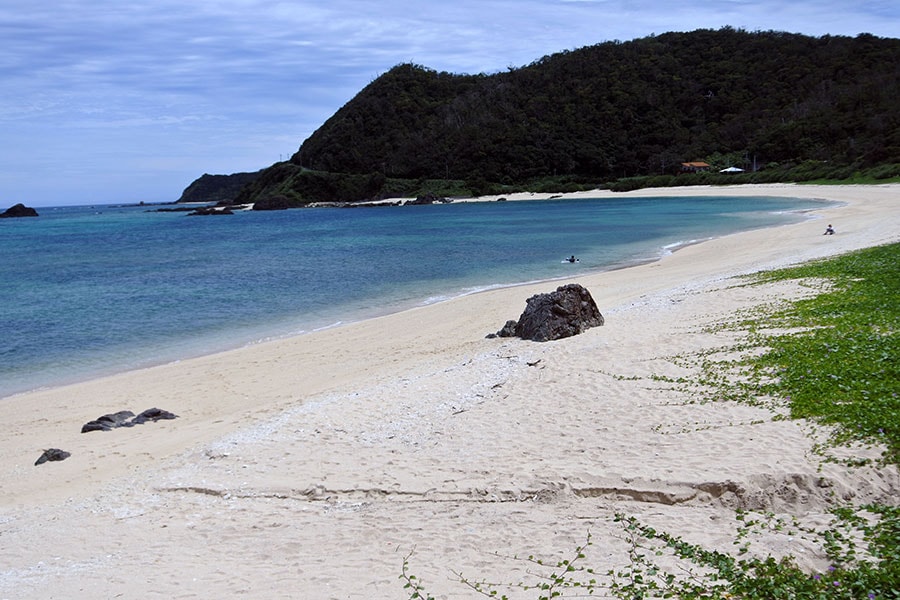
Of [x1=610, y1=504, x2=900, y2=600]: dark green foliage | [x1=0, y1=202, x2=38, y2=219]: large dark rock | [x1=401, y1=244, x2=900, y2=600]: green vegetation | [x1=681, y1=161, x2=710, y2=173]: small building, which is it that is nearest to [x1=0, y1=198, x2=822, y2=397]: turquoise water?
[x1=401, y1=244, x2=900, y2=600]: green vegetation

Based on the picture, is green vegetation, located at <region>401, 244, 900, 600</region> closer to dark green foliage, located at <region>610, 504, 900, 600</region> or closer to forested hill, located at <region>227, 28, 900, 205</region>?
dark green foliage, located at <region>610, 504, 900, 600</region>

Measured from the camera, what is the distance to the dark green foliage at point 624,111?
120669 mm

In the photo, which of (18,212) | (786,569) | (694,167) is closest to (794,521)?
Result: (786,569)

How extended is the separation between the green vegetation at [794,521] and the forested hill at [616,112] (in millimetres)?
104028

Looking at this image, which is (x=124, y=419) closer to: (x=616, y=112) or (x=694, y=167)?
(x=694, y=167)

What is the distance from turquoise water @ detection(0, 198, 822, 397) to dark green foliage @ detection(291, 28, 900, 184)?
69460 millimetres

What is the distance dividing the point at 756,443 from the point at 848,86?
457ft

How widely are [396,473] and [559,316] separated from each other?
7169mm

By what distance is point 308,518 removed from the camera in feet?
23.3

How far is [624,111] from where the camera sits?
148 metres

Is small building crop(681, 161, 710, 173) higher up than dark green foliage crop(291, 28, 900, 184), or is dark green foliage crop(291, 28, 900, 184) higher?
dark green foliage crop(291, 28, 900, 184)

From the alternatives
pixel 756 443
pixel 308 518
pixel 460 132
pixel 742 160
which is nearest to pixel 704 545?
pixel 756 443

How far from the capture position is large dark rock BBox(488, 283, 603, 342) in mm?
14031

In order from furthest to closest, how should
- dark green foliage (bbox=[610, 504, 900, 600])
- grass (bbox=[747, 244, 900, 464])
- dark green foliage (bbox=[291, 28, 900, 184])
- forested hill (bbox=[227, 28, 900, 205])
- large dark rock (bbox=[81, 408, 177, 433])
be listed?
1. forested hill (bbox=[227, 28, 900, 205])
2. dark green foliage (bbox=[291, 28, 900, 184])
3. large dark rock (bbox=[81, 408, 177, 433])
4. grass (bbox=[747, 244, 900, 464])
5. dark green foliage (bbox=[610, 504, 900, 600])
